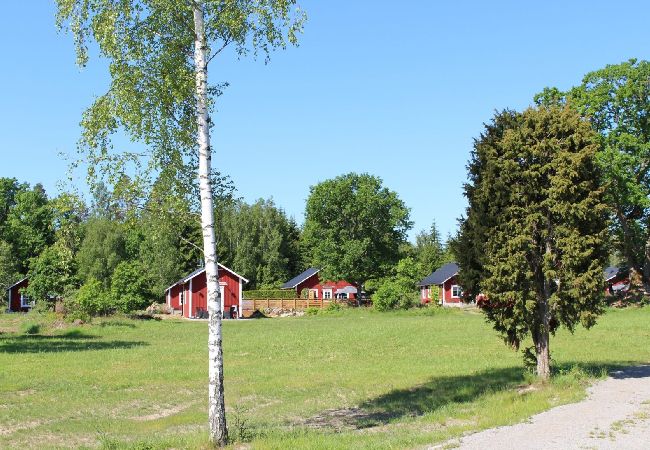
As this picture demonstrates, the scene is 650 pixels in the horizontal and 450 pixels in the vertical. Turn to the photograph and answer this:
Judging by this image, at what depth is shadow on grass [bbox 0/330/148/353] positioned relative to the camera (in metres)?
28.7

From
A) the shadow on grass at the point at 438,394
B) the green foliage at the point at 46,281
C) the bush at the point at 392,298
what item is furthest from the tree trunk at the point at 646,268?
the green foliage at the point at 46,281

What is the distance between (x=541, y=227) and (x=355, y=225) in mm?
59836

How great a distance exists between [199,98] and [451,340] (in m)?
20.4

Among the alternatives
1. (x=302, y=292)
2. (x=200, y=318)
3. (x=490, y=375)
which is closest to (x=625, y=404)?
(x=490, y=375)

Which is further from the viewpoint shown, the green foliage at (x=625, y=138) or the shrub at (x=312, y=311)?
the shrub at (x=312, y=311)

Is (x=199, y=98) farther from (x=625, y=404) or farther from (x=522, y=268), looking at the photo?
(x=625, y=404)

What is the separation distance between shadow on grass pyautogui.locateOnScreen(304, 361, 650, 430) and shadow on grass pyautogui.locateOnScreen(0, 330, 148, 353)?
56.9 feet

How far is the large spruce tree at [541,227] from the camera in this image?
46.3 feet

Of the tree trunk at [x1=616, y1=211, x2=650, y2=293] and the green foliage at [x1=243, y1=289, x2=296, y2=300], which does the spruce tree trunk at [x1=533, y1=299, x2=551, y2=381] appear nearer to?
the tree trunk at [x1=616, y1=211, x2=650, y2=293]

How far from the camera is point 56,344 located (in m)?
31.4

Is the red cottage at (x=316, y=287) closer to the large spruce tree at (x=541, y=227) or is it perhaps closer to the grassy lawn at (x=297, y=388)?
the grassy lawn at (x=297, y=388)

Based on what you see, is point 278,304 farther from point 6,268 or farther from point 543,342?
point 543,342

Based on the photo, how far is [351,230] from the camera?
74.1 meters

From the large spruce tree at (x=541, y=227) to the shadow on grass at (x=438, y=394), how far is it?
4.72 feet
